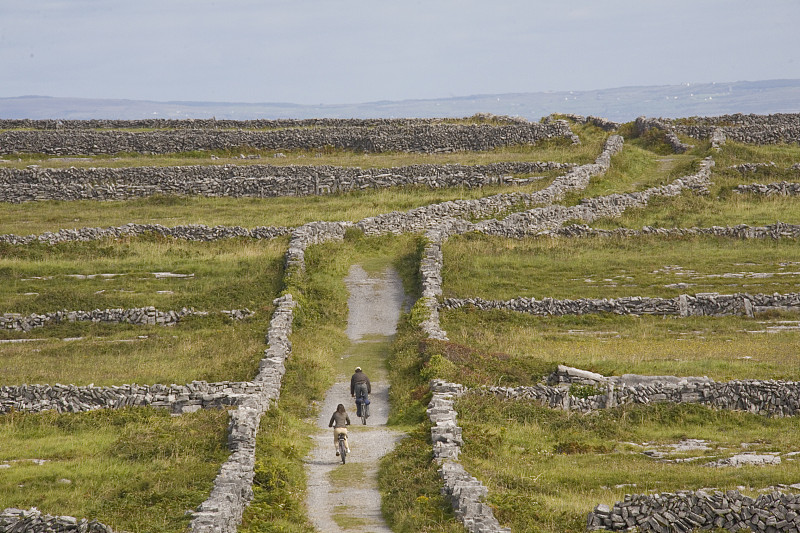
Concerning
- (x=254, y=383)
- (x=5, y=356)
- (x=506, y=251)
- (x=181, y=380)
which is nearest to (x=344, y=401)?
(x=254, y=383)

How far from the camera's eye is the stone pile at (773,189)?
5956cm

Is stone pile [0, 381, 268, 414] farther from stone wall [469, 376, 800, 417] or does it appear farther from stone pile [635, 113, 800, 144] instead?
stone pile [635, 113, 800, 144]

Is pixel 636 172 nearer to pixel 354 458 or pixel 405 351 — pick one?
pixel 405 351

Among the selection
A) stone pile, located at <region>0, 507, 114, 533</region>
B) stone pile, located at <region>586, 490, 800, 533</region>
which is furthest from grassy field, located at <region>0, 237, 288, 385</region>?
stone pile, located at <region>586, 490, 800, 533</region>

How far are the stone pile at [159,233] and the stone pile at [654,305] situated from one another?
15.5m

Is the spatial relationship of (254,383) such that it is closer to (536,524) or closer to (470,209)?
(536,524)

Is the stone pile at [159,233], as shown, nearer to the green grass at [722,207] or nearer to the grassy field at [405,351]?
the grassy field at [405,351]

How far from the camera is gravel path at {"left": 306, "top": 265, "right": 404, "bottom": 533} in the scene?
64.3 feet

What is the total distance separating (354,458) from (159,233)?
30822 mm

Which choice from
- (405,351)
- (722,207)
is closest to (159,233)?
(405,351)

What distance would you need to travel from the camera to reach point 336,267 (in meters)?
44.3

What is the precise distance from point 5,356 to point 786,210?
42882 millimetres

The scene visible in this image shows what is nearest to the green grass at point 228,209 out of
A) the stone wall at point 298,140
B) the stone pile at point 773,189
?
the stone pile at point 773,189

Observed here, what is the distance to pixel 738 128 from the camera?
255ft
